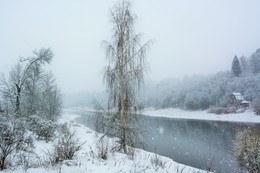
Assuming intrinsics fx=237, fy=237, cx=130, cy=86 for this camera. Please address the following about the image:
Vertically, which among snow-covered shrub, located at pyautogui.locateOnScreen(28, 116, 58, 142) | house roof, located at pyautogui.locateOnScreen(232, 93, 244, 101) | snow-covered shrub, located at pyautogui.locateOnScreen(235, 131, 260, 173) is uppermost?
house roof, located at pyautogui.locateOnScreen(232, 93, 244, 101)

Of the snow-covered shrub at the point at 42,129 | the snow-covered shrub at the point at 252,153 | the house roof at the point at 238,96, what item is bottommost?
the snow-covered shrub at the point at 252,153

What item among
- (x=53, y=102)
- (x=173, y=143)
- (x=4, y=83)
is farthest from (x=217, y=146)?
(x=53, y=102)

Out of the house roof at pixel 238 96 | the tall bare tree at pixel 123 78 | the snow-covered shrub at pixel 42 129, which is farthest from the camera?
the house roof at pixel 238 96

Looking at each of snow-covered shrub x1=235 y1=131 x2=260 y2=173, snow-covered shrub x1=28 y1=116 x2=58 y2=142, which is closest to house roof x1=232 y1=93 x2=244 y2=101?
snow-covered shrub x1=235 y1=131 x2=260 y2=173

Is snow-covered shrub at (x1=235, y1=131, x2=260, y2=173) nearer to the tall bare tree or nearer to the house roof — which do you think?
the tall bare tree

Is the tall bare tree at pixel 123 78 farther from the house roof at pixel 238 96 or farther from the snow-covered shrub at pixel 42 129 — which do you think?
the house roof at pixel 238 96

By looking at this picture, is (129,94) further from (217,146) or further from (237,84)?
(237,84)

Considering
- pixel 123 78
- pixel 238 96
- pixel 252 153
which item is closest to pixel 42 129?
pixel 123 78

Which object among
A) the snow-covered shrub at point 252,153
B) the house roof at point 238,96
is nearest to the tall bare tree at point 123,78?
the snow-covered shrub at point 252,153

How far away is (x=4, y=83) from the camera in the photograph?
29.5 metres

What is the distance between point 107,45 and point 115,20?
158cm

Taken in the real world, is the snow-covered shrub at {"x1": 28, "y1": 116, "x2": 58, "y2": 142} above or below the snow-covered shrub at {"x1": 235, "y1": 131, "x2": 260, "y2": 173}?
above

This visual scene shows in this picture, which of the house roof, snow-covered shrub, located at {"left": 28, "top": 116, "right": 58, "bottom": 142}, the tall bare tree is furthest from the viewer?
the house roof

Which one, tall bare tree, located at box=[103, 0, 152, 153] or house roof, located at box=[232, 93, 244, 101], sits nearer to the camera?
tall bare tree, located at box=[103, 0, 152, 153]
